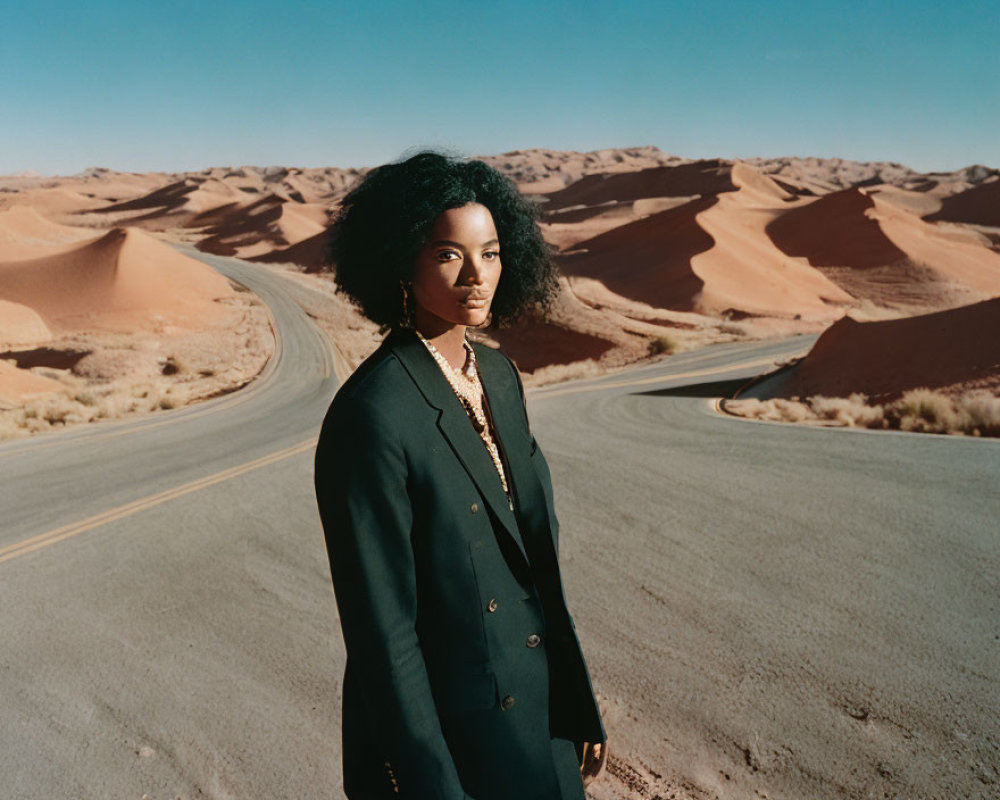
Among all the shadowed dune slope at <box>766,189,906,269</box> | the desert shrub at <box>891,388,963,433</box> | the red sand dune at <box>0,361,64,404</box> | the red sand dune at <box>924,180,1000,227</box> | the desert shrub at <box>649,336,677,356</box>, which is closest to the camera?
the desert shrub at <box>891,388,963,433</box>

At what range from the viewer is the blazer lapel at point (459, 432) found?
168 centimetres

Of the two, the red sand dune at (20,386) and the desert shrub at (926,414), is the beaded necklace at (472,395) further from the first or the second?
the red sand dune at (20,386)

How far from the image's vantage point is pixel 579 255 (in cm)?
6181

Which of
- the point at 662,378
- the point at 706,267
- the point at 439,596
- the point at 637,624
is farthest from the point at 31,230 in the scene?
the point at 439,596

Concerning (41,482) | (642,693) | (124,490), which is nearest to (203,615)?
(642,693)

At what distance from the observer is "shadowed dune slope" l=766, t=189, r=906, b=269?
5578 centimetres

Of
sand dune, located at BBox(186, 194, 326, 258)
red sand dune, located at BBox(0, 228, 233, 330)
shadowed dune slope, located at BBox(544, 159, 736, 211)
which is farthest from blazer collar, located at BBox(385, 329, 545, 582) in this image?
shadowed dune slope, located at BBox(544, 159, 736, 211)

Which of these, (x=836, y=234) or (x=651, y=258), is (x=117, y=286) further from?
(x=836, y=234)

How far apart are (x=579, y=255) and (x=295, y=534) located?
5754cm

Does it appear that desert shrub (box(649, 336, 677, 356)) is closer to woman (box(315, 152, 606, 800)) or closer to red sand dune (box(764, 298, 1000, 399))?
red sand dune (box(764, 298, 1000, 399))

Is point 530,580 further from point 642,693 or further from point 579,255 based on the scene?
point 579,255

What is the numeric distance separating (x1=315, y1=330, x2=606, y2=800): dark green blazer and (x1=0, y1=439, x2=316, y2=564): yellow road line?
276 inches

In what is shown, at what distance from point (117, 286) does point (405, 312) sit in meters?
45.7

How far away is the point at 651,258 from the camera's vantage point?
54562 millimetres
